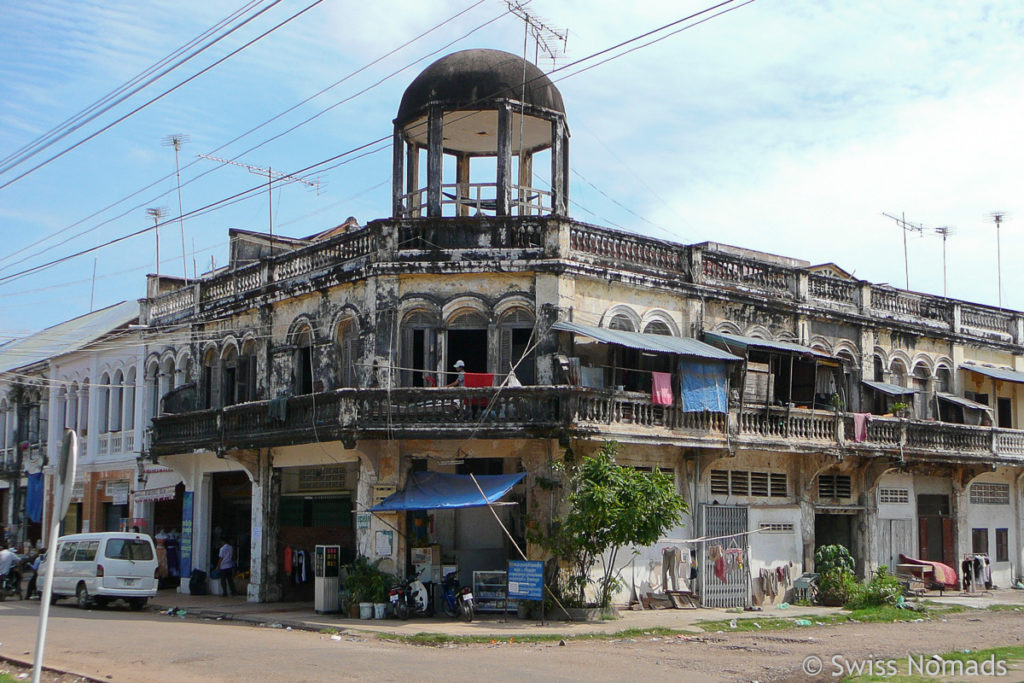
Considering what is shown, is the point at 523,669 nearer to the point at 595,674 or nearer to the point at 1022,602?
the point at 595,674

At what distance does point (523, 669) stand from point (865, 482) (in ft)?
52.7

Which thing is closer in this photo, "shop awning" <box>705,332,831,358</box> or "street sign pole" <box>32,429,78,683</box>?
"street sign pole" <box>32,429,78,683</box>

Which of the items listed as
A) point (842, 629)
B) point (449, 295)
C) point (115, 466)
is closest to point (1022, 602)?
point (842, 629)

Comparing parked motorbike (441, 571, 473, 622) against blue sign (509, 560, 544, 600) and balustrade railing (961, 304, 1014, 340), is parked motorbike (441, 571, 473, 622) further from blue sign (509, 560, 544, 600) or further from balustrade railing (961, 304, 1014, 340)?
balustrade railing (961, 304, 1014, 340)

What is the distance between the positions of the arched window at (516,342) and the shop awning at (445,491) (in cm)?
217

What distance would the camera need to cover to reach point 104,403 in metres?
34.2

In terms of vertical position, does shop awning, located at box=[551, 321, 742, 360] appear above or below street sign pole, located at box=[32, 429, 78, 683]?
above

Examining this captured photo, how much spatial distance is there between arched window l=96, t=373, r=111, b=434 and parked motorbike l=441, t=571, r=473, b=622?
16.9 m

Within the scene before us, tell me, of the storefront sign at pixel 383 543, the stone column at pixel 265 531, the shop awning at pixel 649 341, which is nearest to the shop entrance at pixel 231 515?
the stone column at pixel 265 531

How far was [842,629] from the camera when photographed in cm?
2012

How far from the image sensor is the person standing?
27219mm

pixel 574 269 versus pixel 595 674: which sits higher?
pixel 574 269

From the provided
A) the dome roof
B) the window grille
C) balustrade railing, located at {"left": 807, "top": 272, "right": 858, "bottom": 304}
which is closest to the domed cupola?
the dome roof

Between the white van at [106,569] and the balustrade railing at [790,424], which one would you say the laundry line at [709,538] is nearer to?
the balustrade railing at [790,424]
